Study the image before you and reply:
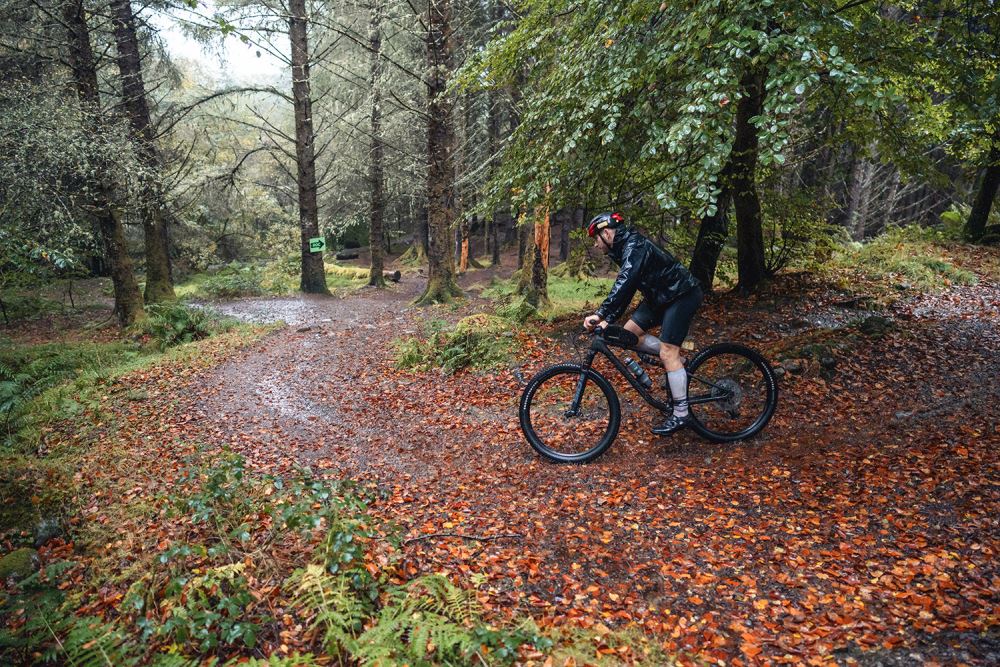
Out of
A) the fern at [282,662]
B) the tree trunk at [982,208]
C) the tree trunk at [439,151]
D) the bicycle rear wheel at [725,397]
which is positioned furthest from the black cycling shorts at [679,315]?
the tree trunk at [982,208]

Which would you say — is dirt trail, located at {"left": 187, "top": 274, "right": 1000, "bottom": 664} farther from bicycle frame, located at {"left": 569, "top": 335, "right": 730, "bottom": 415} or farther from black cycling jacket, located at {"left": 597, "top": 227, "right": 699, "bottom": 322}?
black cycling jacket, located at {"left": 597, "top": 227, "right": 699, "bottom": 322}

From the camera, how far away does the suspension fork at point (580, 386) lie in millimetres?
5473

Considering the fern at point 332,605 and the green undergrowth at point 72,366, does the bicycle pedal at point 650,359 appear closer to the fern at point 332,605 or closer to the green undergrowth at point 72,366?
the fern at point 332,605

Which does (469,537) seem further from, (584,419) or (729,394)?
(729,394)

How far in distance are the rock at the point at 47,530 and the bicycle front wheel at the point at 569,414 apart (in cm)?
443

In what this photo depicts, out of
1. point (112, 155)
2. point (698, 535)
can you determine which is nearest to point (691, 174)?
point (698, 535)

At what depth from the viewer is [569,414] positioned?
5.65 metres

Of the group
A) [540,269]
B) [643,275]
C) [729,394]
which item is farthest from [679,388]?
[540,269]

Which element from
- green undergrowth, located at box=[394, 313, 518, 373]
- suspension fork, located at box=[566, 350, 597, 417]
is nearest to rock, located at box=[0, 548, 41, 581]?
suspension fork, located at box=[566, 350, 597, 417]

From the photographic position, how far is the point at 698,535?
4.16 meters

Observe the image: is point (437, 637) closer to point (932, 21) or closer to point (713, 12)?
point (713, 12)

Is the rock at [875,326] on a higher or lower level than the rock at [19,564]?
higher

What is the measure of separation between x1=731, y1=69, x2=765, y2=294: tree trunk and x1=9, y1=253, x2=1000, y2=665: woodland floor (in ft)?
1.83

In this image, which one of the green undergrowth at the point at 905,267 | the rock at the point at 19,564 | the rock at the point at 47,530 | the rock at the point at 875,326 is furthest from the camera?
the green undergrowth at the point at 905,267
